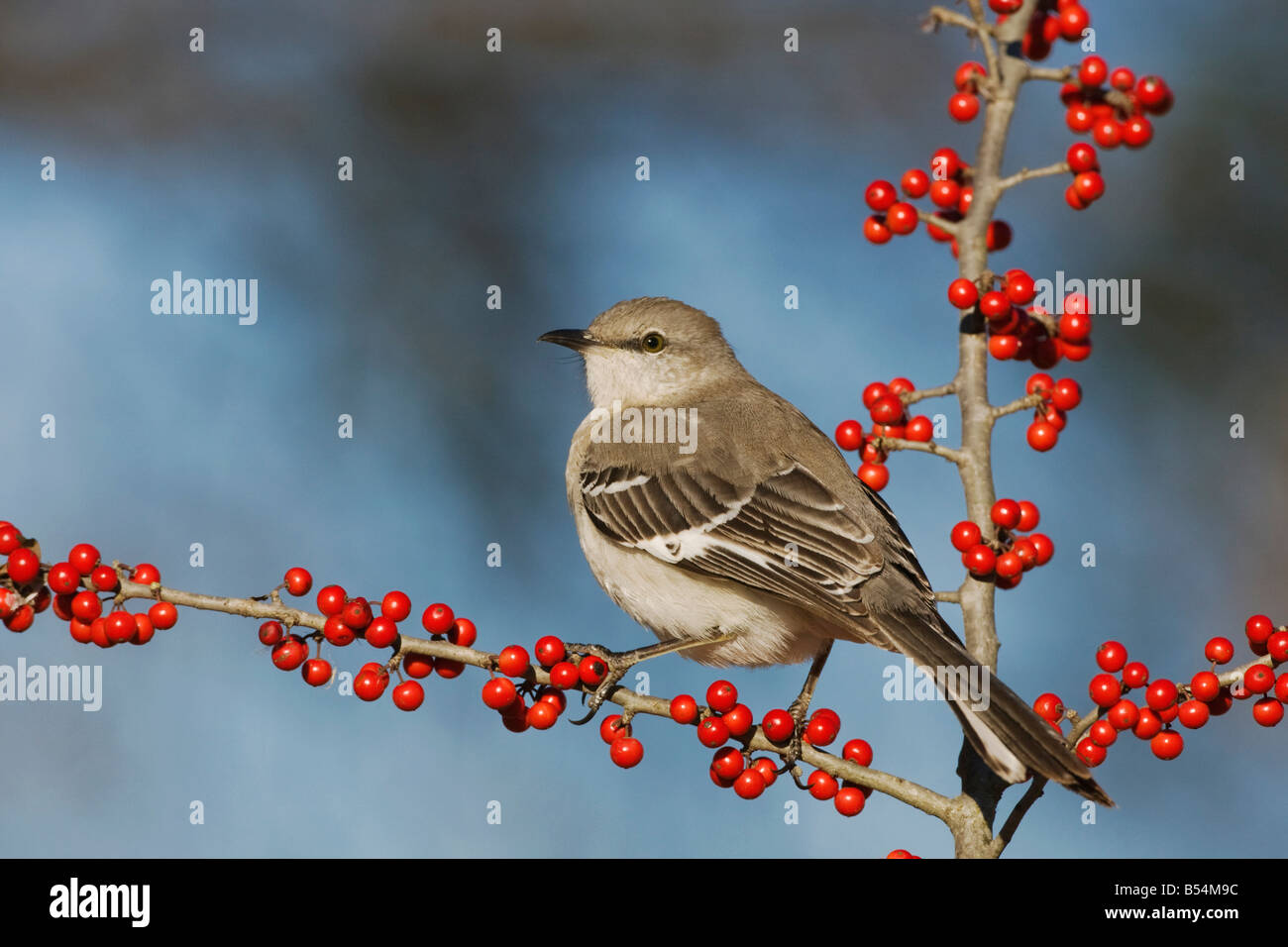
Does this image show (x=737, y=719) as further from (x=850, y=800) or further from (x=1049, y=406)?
(x=1049, y=406)

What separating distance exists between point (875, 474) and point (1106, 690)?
529 mm

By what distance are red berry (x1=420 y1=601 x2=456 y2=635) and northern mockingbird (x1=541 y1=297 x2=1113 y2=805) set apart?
396 mm

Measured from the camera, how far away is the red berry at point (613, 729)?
6.97 ft

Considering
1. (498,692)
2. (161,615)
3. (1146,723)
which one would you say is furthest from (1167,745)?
(161,615)

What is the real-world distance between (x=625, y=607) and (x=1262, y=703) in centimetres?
172

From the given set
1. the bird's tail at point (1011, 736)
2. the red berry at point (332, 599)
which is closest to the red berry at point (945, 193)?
the bird's tail at point (1011, 736)

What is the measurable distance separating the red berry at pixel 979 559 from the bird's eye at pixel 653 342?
7.38 feet

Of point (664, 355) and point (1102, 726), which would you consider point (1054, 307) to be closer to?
point (1102, 726)

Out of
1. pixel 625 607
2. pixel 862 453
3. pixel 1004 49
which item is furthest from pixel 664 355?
pixel 1004 49

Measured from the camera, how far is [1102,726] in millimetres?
1914

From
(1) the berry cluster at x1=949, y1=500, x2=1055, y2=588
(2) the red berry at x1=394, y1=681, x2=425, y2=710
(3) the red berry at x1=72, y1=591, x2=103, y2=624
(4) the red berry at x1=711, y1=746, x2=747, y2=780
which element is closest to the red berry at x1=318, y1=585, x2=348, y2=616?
(2) the red berry at x1=394, y1=681, x2=425, y2=710

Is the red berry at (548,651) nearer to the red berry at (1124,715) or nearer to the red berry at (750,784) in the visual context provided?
the red berry at (750,784)

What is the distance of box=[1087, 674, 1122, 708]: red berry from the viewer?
1903mm

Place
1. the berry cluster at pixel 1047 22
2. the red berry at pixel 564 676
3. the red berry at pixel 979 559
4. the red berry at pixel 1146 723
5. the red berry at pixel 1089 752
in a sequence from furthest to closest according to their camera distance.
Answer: the red berry at pixel 564 676 < the red berry at pixel 1089 752 < the red berry at pixel 1146 723 < the red berry at pixel 979 559 < the berry cluster at pixel 1047 22
